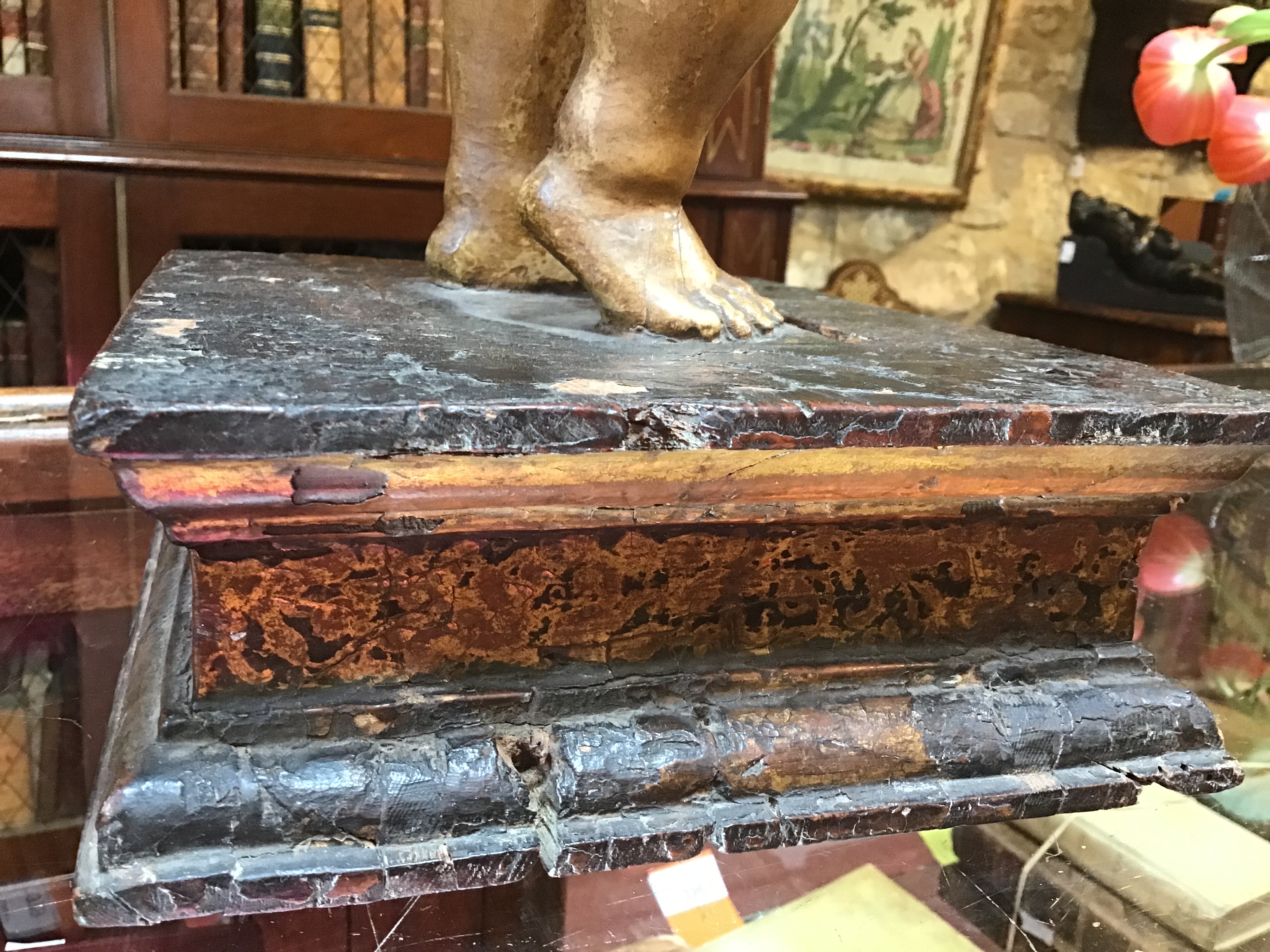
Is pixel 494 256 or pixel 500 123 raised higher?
pixel 500 123

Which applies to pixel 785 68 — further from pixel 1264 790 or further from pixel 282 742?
pixel 282 742

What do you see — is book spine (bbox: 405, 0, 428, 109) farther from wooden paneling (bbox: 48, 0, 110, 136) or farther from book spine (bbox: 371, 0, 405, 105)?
wooden paneling (bbox: 48, 0, 110, 136)

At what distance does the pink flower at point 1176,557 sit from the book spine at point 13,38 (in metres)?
1.36

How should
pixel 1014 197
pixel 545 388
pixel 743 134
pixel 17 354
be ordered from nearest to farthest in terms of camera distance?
pixel 545 388
pixel 17 354
pixel 743 134
pixel 1014 197

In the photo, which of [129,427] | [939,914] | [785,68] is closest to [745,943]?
[939,914]

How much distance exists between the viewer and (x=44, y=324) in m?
1.25

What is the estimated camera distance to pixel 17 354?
48.6 inches

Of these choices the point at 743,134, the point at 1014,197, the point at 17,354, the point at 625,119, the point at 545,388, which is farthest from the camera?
the point at 1014,197

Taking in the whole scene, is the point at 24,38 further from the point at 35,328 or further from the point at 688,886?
the point at 688,886

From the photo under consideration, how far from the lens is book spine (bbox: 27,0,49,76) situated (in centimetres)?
113

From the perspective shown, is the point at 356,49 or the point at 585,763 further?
the point at 356,49

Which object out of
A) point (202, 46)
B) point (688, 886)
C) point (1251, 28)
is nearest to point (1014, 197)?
point (1251, 28)

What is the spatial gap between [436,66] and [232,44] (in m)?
0.26

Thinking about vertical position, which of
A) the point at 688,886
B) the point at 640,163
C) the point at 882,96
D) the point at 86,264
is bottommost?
the point at 688,886
